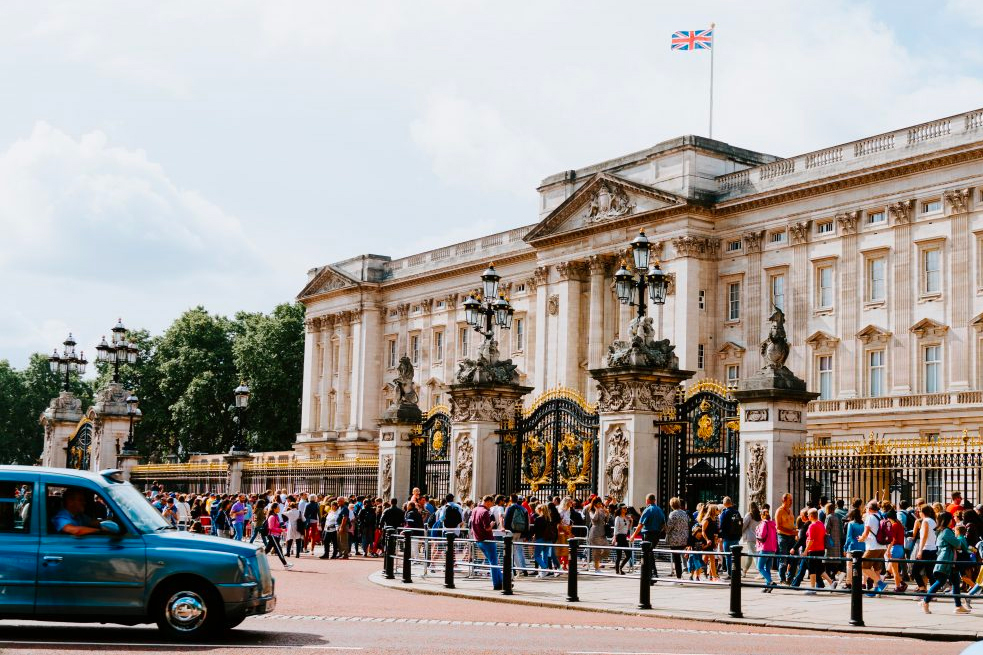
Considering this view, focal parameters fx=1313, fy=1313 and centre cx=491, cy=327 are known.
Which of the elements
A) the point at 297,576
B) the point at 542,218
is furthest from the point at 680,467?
the point at 542,218

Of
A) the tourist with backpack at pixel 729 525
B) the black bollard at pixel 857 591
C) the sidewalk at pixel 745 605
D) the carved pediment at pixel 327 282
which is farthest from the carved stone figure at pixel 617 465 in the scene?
the carved pediment at pixel 327 282

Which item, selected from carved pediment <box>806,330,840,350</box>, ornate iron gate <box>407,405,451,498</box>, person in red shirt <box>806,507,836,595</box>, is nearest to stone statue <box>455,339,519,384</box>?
ornate iron gate <box>407,405,451,498</box>

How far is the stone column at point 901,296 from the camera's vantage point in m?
50.0

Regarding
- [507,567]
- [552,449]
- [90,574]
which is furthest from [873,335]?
[90,574]

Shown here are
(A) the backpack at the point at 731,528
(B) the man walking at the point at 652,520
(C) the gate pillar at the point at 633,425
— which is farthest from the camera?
(C) the gate pillar at the point at 633,425

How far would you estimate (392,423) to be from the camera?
32156mm

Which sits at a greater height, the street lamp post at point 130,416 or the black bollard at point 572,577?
the street lamp post at point 130,416

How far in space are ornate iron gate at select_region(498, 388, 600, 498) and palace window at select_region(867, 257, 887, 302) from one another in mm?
26340

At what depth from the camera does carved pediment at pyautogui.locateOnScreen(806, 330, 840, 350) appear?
52.9 metres

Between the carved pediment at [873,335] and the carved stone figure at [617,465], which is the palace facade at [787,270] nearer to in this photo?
the carved pediment at [873,335]

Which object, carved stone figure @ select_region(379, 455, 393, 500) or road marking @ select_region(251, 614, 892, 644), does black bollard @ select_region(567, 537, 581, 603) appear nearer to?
road marking @ select_region(251, 614, 892, 644)

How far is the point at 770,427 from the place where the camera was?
74.1ft

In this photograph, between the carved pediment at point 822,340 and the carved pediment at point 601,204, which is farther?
the carved pediment at point 601,204

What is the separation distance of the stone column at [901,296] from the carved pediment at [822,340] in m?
2.76
